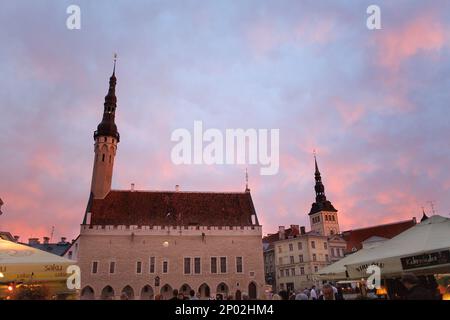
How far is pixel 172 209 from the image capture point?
4069 centimetres

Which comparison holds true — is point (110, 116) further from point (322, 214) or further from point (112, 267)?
point (322, 214)

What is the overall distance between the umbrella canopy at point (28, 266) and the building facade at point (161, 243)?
25.0m

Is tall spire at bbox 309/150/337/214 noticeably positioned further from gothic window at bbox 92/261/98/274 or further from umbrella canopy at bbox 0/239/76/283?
umbrella canopy at bbox 0/239/76/283

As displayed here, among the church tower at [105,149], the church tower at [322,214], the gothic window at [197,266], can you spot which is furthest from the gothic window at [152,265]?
the church tower at [322,214]

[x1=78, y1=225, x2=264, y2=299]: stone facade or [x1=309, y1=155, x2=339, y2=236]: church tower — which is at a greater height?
[x1=309, y1=155, x2=339, y2=236]: church tower

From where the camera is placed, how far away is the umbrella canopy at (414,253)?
7547 millimetres

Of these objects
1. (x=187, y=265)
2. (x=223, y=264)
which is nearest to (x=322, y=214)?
(x=223, y=264)

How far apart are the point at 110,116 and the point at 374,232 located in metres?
51.4

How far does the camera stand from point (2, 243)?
9.65 meters

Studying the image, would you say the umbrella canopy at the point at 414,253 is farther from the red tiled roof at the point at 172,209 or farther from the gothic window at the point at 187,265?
the red tiled roof at the point at 172,209

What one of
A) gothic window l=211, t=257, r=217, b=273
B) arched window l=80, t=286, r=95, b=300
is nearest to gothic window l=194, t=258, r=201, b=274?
gothic window l=211, t=257, r=217, b=273

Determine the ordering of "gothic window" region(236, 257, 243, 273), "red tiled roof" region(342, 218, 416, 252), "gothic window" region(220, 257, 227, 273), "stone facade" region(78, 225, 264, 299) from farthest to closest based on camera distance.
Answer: "red tiled roof" region(342, 218, 416, 252) → "gothic window" region(236, 257, 243, 273) → "gothic window" region(220, 257, 227, 273) → "stone facade" region(78, 225, 264, 299)

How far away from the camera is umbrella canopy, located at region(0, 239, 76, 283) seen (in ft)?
26.7
